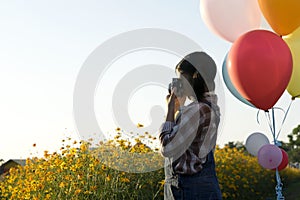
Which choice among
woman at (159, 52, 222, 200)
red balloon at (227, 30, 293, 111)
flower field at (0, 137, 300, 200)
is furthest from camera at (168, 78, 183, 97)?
flower field at (0, 137, 300, 200)

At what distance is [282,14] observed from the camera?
3.05 metres

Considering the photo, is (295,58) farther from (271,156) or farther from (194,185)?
(194,185)

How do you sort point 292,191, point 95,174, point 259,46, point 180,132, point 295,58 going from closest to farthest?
point 180,132
point 259,46
point 295,58
point 95,174
point 292,191

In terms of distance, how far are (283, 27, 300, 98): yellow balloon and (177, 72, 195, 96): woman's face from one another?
1242 millimetres

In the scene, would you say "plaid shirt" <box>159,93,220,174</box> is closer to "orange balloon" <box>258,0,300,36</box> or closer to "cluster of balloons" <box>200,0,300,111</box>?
"cluster of balloons" <box>200,0,300,111</box>

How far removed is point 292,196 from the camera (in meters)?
7.17

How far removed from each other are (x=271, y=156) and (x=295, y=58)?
0.78 m

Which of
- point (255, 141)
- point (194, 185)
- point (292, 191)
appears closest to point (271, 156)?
point (255, 141)

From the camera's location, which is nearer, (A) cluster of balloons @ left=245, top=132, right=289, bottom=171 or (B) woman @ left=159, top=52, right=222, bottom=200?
(B) woman @ left=159, top=52, right=222, bottom=200

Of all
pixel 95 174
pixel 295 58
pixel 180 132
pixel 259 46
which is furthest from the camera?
pixel 95 174

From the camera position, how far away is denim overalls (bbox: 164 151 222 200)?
213cm

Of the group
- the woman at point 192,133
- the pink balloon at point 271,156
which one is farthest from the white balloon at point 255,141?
the woman at point 192,133

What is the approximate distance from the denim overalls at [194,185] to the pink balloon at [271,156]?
1.46 m

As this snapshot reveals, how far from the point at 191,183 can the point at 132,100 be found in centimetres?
148
